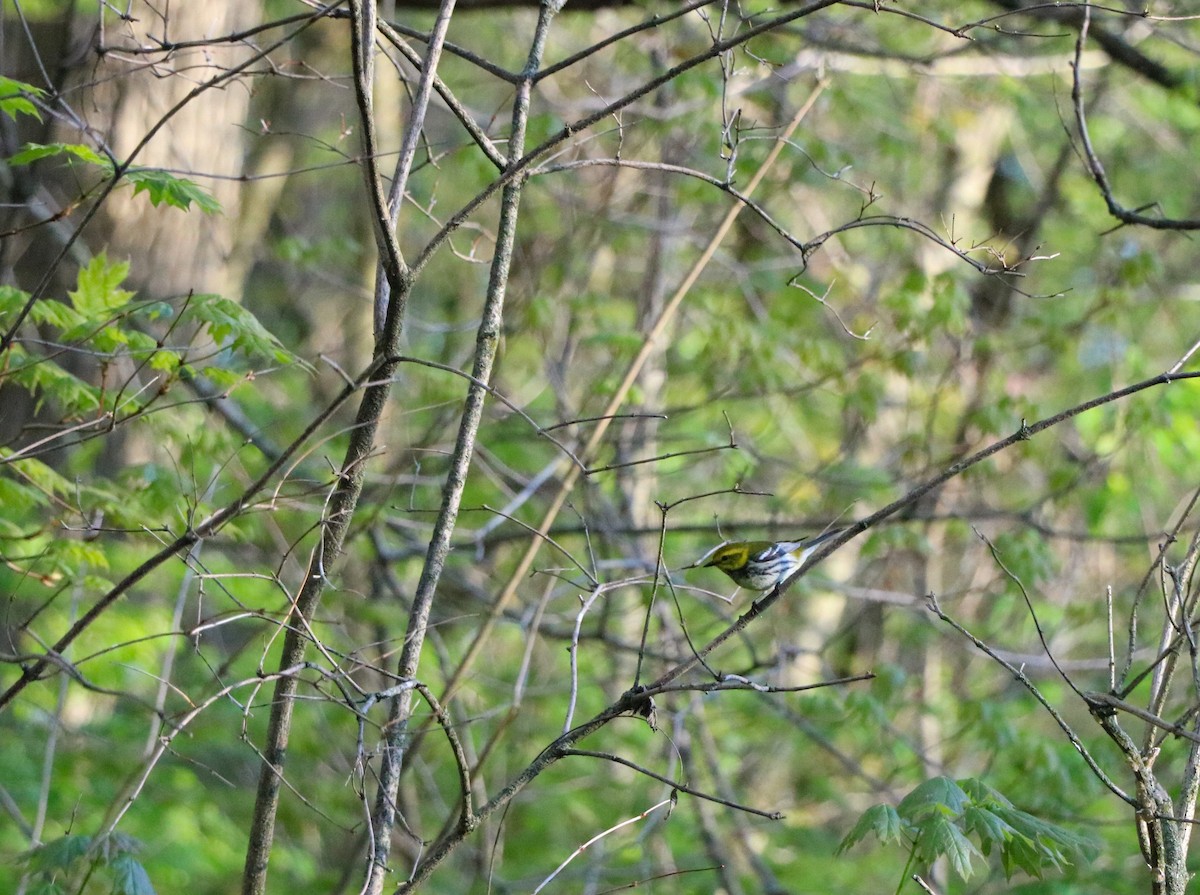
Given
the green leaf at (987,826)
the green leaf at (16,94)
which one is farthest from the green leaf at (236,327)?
the green leaf at (987,826)

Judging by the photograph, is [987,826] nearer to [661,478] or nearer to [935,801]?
[935,801]

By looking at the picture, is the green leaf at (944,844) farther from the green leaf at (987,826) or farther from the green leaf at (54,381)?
the green leaf at (54,381)

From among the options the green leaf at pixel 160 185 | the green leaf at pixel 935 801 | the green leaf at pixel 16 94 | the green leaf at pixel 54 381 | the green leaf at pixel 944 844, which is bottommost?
the green leaf at pixel 944 844

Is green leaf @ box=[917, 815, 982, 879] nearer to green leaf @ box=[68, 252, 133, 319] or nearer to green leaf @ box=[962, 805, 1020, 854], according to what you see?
green leaf @ box=[962, 805, 1020, 854]

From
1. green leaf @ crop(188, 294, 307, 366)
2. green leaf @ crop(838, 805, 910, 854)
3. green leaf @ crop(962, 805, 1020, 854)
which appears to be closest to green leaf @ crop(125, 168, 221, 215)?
green leaf @ crop(188, 294, 307, 366)

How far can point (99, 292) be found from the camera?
2.37m

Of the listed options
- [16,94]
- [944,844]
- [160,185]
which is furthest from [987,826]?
[16,94]

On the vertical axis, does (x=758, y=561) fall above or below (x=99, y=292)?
above

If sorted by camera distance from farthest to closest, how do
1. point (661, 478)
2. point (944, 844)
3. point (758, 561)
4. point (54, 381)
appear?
1. point (661, 478)
2. point (758, 561)
3. point (54, 381)
4. point (944, 844)

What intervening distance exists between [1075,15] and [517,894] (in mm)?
4078

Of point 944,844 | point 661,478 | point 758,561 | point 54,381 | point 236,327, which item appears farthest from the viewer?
point 661,478

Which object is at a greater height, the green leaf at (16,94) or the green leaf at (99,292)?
the green leaf at (16,94)

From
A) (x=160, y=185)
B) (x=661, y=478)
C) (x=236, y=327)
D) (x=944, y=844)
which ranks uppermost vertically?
(x=661, y=478)

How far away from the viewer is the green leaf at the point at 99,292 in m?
2.34
